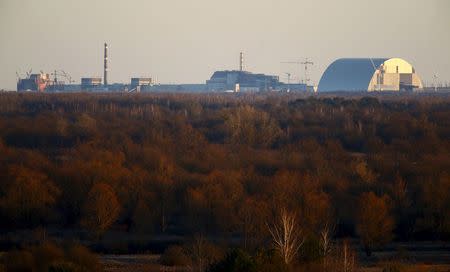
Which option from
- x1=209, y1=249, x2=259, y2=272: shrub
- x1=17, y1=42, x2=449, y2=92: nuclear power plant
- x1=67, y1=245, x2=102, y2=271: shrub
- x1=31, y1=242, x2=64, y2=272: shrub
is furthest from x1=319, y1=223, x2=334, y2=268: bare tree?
x1=17, y1=42, x2=449, y2=92: nuclear power plant

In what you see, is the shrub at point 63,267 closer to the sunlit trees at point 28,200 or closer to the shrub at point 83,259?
the shrub at point 83,259

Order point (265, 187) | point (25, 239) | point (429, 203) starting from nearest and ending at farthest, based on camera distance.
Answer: point (25, 239), point (429, 203), point (265, 187)

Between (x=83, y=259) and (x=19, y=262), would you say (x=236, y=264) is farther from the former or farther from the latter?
(x=19, y=262)

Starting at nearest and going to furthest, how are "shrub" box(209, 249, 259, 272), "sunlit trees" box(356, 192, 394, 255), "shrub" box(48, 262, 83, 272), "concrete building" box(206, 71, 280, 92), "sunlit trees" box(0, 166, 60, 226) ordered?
"shrub" box(209, 249, 259, 272), "shrub" box(48, 262, 83, 272), "sunlit trees" box(356, 192, 394, 255), "sunlit trees" box(0, 166, 60, 226), "concrete building" box(206, 71, 280, 92)

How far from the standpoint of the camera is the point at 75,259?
61.6ft

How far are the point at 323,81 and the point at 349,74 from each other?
6784 millimetres

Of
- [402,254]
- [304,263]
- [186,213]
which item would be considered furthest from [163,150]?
[304,263]

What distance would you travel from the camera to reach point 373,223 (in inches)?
903

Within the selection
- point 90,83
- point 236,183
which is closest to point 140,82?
point 90,83

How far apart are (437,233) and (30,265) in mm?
9754

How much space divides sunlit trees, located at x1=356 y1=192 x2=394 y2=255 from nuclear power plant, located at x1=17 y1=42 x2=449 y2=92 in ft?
316

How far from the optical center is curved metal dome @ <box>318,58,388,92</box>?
126606 millimetres

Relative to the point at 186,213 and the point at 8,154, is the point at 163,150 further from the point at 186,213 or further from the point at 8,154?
the point at 186,213

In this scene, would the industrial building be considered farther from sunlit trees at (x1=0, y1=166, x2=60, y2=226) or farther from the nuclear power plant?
sunlit trees at (x1=0, y1=166, x2=60, y2=226)
